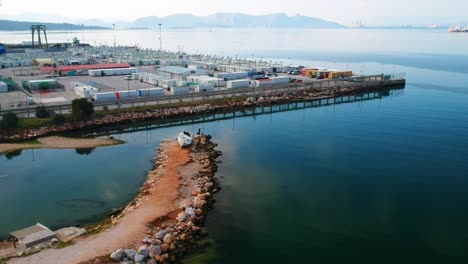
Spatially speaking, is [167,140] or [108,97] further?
[108,97]

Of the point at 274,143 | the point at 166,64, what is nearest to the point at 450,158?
the point at 274,143

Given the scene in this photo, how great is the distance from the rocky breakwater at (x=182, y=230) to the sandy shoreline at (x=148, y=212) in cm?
6

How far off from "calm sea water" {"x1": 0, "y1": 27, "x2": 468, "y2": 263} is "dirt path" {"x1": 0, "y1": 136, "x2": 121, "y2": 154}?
25.3 inches

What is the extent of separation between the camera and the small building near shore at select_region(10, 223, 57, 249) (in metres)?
9.43

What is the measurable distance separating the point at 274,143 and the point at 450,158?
7388mm

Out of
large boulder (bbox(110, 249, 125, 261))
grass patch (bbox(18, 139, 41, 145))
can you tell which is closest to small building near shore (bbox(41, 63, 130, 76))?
grass patch (bbox(18, 139, 41, 145))

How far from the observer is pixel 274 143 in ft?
62.9

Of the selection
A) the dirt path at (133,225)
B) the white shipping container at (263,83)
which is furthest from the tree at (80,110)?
the white shipping container at (263,83)

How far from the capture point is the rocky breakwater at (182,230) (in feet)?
30.0

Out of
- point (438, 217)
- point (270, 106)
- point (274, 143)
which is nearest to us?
point (438, 217)

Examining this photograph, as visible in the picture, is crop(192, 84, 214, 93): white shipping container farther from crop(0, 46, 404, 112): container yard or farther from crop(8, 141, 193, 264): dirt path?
crop(8, 141, 193, 264): dirt path

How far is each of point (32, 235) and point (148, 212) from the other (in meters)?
2.95

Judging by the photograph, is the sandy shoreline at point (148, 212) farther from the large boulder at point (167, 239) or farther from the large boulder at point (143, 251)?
the large boulder at point (167, 239)

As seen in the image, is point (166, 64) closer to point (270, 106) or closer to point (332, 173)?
point (270, 106)
